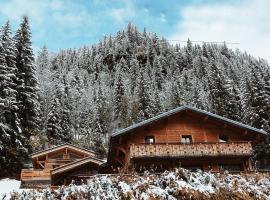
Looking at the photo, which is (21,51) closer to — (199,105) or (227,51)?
(199,105)

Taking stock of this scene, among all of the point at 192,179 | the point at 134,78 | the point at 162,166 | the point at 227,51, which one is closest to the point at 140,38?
the point at 227,51

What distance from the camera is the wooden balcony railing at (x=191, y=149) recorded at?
99.5ft

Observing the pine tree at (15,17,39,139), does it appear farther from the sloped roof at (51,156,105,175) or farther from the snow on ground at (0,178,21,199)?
the sloped roof at (51,156,105,175)

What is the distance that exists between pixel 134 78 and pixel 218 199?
11635 cm

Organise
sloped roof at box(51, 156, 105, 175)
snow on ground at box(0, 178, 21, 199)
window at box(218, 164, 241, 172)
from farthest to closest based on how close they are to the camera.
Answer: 1. snow on ground at box(0, 178, 21, 199)
2. sloped roof at box(51, 156, 105, 175)
3. window at box(218, 164, 241, 172)

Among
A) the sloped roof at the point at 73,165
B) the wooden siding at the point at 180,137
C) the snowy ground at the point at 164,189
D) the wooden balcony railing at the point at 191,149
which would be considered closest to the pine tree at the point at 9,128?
the sloped roof at the point at 73,165

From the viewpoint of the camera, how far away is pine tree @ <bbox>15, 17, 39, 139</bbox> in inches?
1745

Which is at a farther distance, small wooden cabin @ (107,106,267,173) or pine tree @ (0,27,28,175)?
pine tree @ (0,27,28,175)

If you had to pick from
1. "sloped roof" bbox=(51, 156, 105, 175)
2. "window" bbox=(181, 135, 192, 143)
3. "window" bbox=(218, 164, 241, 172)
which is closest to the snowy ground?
"window" bbox=(218, 164, 241, 172)

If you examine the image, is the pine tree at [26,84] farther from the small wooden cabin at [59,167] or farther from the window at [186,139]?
the window at [186,139]

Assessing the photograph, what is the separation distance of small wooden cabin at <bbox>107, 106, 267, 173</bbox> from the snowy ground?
16.8 metres

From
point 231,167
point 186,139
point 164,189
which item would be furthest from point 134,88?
point 164,189

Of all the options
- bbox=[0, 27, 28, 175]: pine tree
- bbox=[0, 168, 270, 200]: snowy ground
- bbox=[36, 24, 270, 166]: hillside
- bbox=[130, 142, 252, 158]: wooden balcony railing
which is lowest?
bbox=[0, 168, 270, 200]: snowy ground

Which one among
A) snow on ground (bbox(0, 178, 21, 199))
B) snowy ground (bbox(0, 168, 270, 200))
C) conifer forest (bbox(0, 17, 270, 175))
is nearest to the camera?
snowy ground (bbox(0, 168, 270, 200))
